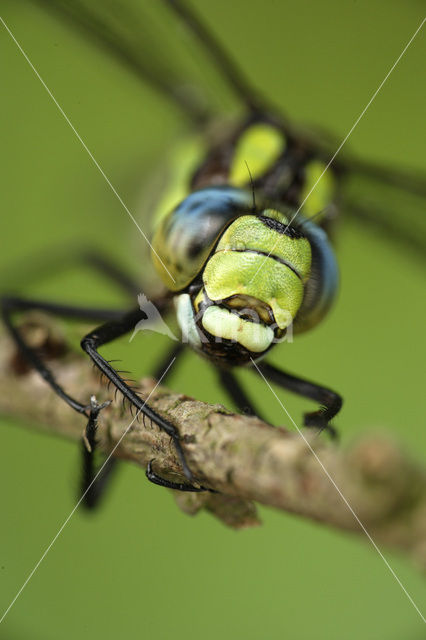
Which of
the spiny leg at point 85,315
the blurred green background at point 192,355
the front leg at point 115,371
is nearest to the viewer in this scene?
the front leg at point 115,371

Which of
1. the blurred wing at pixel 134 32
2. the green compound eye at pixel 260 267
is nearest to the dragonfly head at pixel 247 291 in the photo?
the green compound eye at pixel 260 267

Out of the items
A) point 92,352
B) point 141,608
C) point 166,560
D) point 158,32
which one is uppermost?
point 158,32

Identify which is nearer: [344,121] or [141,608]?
[141,608]

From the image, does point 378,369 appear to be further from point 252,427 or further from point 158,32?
point 252,427

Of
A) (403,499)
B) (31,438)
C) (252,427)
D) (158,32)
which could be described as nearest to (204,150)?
(158,32)

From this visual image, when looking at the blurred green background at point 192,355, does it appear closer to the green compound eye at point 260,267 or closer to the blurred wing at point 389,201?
the blurred wing at point 389,201

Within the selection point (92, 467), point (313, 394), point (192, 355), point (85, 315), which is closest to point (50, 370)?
point (92, 467)

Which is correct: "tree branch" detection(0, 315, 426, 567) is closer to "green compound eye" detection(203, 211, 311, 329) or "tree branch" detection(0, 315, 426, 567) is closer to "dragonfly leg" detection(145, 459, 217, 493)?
"dragonfly leg" detection(145, 459, 217, 493)
